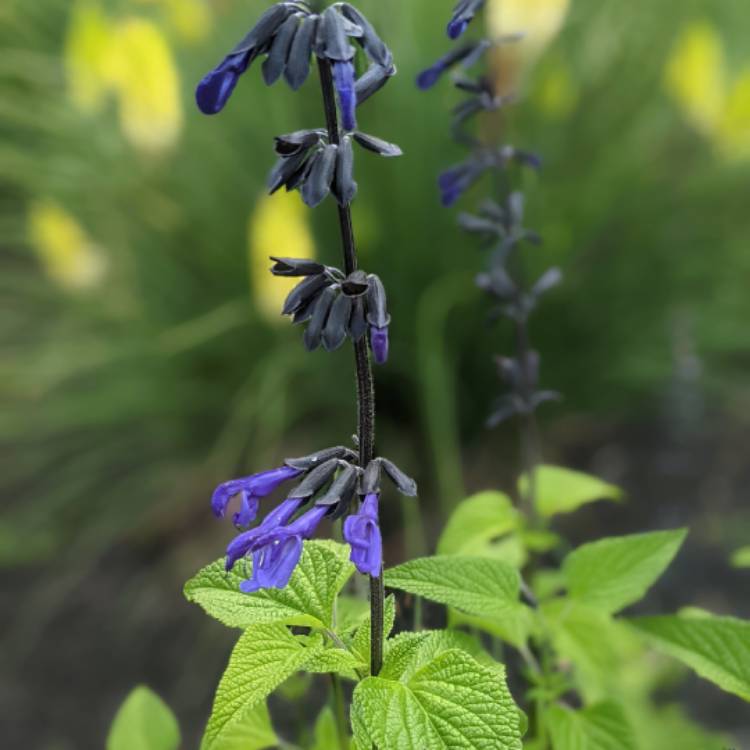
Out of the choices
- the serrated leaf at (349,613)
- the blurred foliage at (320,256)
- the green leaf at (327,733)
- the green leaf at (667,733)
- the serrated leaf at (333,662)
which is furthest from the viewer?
the blurred foliage at (320,256)

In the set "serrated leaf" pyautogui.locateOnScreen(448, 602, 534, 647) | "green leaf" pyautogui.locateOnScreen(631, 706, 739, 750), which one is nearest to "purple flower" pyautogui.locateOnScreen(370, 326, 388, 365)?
"serrated leaf" pyautogui.locateOnScreen(448, 602, 534, 647)

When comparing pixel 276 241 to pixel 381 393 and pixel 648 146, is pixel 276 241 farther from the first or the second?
pixel 648 146

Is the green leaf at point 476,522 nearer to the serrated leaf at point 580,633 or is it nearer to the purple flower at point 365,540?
the serrated leaf at point 580,633

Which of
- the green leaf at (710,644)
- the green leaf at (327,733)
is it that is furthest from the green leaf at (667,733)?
the green leaf at (327,733)

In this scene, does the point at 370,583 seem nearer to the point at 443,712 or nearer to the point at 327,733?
the point at 443,712

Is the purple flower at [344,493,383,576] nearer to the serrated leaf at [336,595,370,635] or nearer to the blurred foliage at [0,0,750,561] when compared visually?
the serrated leaf at [336,595,370,635]

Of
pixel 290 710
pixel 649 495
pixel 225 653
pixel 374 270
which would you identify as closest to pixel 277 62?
pixel 290 710

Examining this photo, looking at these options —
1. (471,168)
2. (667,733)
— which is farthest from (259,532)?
(667,733)
